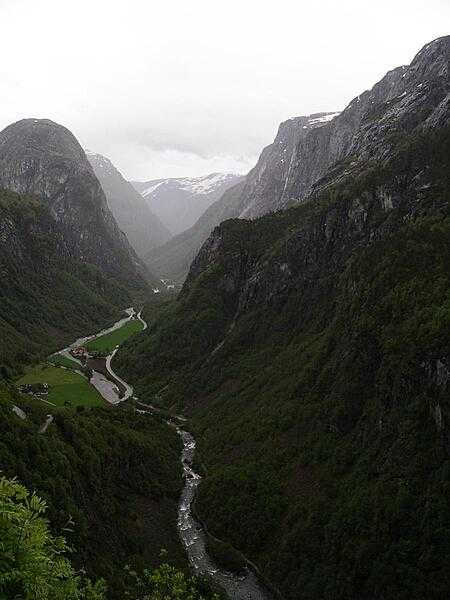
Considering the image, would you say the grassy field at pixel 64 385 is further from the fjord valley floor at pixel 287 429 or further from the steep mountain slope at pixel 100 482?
the steep mountain slope at pixel 100 482

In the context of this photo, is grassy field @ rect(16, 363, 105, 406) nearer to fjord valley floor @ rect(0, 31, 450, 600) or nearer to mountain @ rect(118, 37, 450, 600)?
fjord valley floor @ rect(0, 31, 450, 600)

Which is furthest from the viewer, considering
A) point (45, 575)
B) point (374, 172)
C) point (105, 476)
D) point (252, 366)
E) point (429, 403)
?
point (374, 172)

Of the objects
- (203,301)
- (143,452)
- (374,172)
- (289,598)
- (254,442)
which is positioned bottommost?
(289,598)

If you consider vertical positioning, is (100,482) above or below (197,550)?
above

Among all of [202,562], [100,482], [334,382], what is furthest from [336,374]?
[100,482]

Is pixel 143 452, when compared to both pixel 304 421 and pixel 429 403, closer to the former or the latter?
pixel 304 421

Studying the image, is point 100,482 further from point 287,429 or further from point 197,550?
point 287,429

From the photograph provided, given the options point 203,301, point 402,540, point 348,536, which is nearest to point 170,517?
point 348,536

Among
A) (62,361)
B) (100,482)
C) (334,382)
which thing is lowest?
(334,382)
